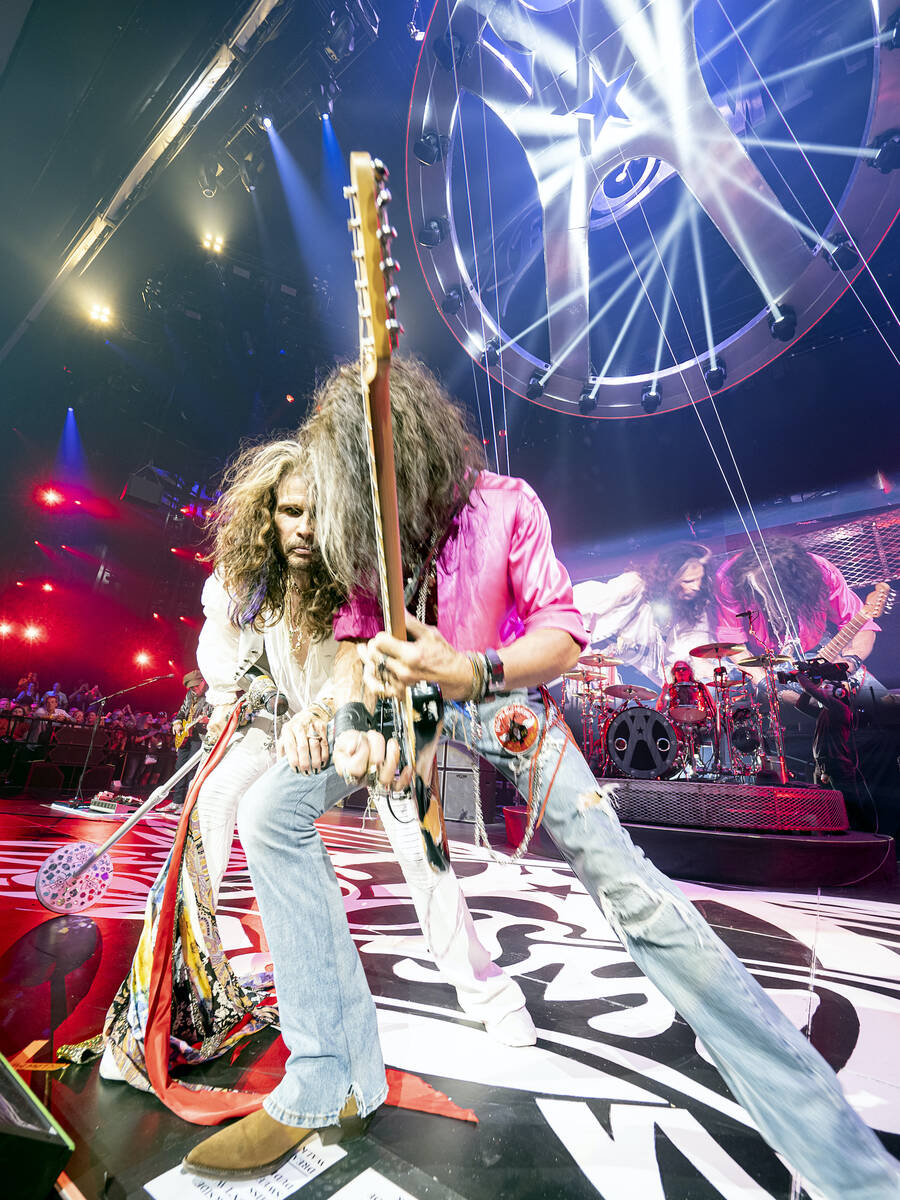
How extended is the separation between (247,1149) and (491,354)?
10746 mm

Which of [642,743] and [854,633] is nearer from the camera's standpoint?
[642,743]

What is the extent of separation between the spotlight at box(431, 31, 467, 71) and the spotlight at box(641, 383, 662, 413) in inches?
223

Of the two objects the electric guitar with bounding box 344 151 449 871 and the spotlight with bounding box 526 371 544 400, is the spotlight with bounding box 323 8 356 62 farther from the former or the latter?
the electric guitar with bounding box 344 151 449 871

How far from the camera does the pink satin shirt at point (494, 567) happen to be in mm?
1380

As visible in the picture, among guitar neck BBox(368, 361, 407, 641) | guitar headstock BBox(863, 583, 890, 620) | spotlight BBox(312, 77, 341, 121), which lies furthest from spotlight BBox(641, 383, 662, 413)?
guitar neck BBox(368, 361, 407, 641)

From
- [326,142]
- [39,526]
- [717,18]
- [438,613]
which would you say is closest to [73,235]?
[326,142]

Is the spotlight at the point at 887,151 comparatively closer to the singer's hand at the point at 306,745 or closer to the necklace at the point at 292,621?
the necklace at the point at 292,621

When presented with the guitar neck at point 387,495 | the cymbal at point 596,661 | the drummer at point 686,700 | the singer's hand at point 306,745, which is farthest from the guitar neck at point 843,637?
the guitar neck at point 387,495

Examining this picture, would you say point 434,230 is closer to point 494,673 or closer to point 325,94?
point 325,94

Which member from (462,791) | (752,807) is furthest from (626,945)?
(462,791)

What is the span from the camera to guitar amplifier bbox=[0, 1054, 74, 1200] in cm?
84

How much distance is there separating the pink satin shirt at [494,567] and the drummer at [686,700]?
662 cm

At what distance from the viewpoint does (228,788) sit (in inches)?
79.7

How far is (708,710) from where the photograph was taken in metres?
7.50
